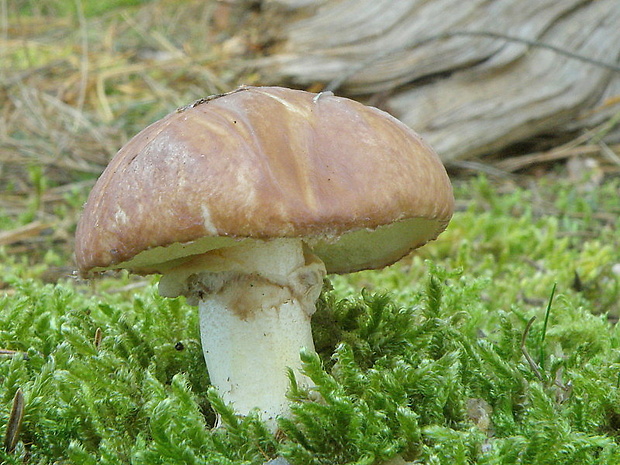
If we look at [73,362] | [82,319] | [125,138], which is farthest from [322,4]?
[73,362]

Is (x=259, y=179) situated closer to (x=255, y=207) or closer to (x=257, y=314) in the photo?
(x=255, y=207)

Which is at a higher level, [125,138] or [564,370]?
[564,370]

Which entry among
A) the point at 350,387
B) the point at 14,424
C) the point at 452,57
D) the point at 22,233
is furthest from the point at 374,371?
the point at 452,57

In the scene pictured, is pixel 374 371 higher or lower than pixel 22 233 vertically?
higher

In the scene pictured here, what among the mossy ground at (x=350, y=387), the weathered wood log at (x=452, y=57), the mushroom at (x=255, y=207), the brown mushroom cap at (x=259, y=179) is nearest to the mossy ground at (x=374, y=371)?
the mossy ground at (x=350, y=387)

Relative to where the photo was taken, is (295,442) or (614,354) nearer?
(295,442)

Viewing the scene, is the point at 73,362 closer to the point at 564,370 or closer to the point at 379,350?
the point at 379,350

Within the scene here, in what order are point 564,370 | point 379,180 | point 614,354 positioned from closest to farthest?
point 379,180, point 564,370, point 614,354
